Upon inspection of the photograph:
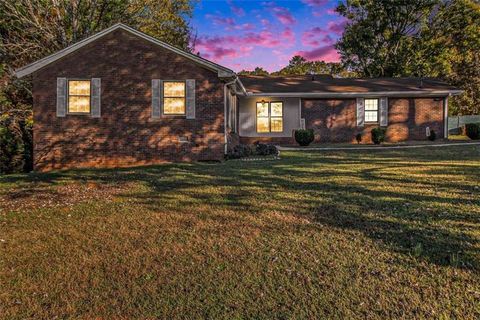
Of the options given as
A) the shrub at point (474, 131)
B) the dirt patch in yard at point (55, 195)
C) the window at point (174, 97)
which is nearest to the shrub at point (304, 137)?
the window at point (174, 97)

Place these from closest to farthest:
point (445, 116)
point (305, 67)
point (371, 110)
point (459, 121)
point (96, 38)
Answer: point (96, 38), point (371, 110), point (445, 116), point (459, 121), point (305, 67)

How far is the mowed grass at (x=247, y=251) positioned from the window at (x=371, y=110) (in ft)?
43.7

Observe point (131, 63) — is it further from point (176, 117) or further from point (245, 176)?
point (245, 176)

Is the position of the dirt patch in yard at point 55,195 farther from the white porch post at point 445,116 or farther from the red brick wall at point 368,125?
the white porch post at point 445,116

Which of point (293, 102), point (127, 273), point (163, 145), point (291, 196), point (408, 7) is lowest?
point (127, 273)

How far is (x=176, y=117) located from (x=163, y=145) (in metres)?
1.15

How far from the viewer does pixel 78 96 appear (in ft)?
44.4

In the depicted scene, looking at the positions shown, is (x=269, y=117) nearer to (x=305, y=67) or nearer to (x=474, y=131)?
(x=474, y=131)

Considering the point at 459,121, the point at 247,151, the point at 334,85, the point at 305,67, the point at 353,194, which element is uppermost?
the point at 305,67

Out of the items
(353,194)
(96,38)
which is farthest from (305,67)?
(353,194)

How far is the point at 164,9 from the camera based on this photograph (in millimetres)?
24828

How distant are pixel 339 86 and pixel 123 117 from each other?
13125mm

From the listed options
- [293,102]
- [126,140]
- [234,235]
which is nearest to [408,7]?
[293,102]

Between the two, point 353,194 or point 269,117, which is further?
point 269,117
